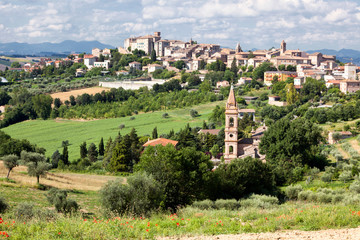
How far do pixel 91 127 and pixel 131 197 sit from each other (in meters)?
43.5

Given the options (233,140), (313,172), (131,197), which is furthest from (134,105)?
(131,197)

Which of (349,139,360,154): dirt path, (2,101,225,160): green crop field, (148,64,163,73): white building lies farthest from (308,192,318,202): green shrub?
(148,64,163,73): white building

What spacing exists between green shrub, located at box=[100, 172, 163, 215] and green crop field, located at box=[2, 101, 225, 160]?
2980 centimetres

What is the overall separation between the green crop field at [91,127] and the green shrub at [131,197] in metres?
29.8

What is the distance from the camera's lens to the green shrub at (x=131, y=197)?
13.4 m

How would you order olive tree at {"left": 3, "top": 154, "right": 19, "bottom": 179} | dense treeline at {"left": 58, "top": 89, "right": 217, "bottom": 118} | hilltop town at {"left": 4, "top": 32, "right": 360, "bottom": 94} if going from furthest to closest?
hilltop town at {"left": 4, "top": 32, "right": 360, "bottom": 94} → dense treeline at {"left": 58, "top": 89, "right": 217, "bottom": 118} → olive tree at {"left": 3, "top": 154, "right": 19, "bottom": 179}

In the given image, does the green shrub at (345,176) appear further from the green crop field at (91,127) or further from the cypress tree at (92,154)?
the green crop field at (91,127)

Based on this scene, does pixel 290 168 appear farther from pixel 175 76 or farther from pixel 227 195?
pixel 175 76

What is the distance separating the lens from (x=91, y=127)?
184ft

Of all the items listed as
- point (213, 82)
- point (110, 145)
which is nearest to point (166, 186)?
point (110, 145)

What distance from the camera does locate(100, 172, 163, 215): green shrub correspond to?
1336 centimetres

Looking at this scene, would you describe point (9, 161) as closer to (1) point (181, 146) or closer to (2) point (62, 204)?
(2) point (62, 204)

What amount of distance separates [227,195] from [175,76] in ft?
237

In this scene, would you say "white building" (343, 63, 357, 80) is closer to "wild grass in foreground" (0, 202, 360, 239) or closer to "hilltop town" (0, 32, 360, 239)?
"hilltop town" (0, 32, 360, 239)
